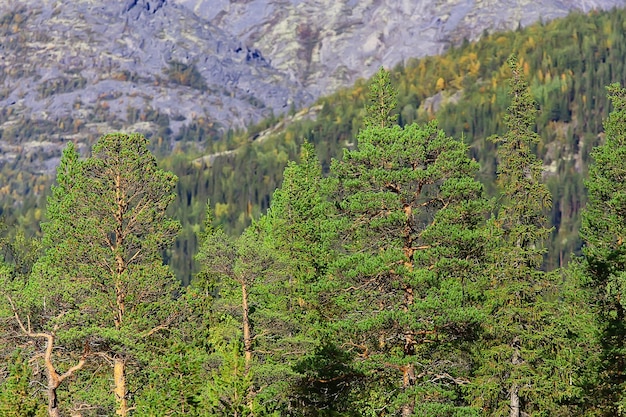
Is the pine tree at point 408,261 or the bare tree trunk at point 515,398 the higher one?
the pine tree at point 408,261

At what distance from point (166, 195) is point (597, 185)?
59.6 feet

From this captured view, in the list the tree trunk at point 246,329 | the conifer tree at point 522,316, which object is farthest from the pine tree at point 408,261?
the tree trunk at point 246,329

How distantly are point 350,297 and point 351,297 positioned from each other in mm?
37

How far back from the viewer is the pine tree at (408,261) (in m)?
29.6

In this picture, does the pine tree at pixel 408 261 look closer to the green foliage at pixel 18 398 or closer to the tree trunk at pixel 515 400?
the tree trunk at pixel 515 400

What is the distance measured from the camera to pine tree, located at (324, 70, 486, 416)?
1166 inches

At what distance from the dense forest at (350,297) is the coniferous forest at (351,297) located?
3.6 inches

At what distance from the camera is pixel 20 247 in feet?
292

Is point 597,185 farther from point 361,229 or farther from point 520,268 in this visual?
point 361,229

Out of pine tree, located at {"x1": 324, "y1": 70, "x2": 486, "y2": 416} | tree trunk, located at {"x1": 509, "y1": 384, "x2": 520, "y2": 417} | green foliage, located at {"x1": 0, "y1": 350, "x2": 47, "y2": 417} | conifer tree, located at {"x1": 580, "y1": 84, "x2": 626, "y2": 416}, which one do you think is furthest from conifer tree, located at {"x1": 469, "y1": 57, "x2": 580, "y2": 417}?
green foliage, located at {"x1": 0, "y1": 350, "x2": 47, "y2": 417}

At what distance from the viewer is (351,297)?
3128cm

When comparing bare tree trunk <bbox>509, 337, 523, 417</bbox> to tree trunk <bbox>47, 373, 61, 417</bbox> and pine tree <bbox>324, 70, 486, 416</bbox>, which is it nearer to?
pine tree <bbox>324, 70, 486, 416</bbox>

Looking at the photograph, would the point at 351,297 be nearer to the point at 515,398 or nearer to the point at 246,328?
the point at 246,328

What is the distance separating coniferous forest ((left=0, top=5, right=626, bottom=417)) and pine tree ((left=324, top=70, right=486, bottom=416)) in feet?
0.23
